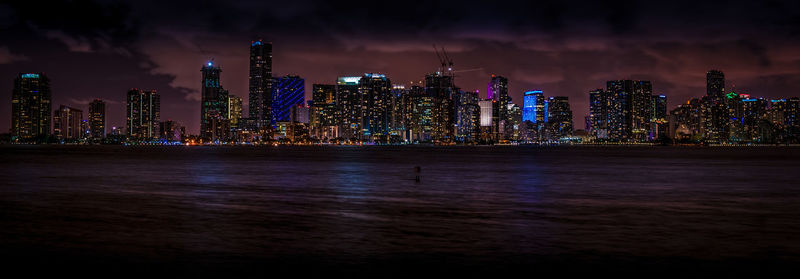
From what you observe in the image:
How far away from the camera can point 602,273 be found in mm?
13242

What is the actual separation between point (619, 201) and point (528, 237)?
14783 mm

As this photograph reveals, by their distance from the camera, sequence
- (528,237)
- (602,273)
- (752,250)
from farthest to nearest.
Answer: (528,237) < (752,250) < (602,273)

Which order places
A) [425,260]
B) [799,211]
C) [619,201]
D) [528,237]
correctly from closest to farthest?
[425,260] < [528,237] < [799,211] < [619,201]

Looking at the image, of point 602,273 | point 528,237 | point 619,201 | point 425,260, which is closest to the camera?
point 602,273

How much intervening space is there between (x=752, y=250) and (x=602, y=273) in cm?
586

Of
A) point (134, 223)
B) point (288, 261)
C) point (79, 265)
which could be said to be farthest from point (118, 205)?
point (288, 261)

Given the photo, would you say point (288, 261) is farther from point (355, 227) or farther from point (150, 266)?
point (355, 227)

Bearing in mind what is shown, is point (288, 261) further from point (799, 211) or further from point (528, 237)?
point (799, 211)

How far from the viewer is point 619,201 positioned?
31.4m

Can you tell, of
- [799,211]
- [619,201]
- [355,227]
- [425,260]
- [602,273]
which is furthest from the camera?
[619,201]

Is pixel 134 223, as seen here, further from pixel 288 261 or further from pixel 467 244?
pixel 467 244

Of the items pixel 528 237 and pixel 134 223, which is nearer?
pixel 528 237

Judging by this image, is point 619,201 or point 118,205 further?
point 619,201

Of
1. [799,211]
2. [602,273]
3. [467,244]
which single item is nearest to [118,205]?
[467,244]
